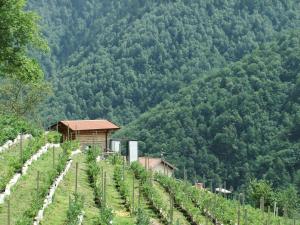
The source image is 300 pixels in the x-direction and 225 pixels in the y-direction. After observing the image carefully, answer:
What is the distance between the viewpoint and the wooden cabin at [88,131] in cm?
4155

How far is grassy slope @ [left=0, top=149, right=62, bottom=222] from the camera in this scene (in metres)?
18.7

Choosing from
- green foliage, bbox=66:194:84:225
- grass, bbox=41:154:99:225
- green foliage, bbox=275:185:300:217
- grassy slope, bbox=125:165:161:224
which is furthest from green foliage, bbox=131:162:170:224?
green foliage, bbox=275:185:300:217

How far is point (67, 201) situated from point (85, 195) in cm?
200

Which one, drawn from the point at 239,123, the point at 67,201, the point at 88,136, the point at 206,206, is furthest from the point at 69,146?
the point at 239,123

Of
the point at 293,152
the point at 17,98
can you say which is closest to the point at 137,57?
the point at 293,152

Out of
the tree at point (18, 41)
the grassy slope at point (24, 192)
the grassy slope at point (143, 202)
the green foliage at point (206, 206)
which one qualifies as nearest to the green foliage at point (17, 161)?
the grassy slope at point (24, 192)

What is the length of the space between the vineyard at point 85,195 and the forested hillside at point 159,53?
107m

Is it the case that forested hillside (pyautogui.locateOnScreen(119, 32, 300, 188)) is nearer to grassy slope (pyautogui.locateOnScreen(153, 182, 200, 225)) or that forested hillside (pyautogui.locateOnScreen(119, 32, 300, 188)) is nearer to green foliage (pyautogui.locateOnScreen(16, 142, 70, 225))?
grassy slope (pyautogui.locateOnScreen(153, 182, 200, 225))

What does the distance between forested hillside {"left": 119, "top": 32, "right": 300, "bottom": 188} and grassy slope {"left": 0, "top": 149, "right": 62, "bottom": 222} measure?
5583 centimetres

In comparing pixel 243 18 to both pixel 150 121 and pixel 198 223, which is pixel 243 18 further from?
pixel 198 223

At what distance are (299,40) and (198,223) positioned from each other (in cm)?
9628

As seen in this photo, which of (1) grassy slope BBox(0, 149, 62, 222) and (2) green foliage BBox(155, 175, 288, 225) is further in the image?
(2) green foliage BBox(155, 175, 288, 225)

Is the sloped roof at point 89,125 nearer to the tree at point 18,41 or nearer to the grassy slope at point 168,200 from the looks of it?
the grassy slope at point 168,200

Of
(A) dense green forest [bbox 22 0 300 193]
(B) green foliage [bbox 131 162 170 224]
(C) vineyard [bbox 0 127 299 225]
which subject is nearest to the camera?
(C) vineyard [bbox 0 127 299 225]
